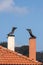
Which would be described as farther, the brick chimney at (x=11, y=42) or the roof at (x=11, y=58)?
the brick chimney at (x=11, y=42)

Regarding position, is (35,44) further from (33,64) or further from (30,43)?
(33,64)

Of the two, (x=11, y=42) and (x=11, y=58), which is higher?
(x=11, y=42)

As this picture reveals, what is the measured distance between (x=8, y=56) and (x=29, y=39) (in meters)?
3.47

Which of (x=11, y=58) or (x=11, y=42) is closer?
(x=11, y=58)

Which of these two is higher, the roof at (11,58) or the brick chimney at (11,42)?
the brick chimney at (11,42)

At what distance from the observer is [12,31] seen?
104 ft

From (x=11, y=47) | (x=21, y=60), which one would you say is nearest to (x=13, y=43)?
(x=11, y=47)

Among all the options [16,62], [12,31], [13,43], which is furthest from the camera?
[12,31]

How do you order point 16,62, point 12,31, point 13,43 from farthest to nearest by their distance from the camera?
point 12,31 → point 13,43 → point 16,62

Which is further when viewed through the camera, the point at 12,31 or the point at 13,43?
the point at 12,31

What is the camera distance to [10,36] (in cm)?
2991

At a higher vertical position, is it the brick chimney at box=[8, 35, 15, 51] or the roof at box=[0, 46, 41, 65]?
the brick chimney at box=[8, 35, 15, 51]

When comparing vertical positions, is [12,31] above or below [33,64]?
above

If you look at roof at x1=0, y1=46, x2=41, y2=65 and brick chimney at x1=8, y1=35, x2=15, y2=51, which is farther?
brick chimney at x1=8, y1=35, x2=15, y2=51
